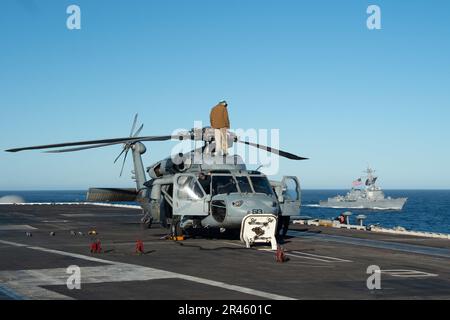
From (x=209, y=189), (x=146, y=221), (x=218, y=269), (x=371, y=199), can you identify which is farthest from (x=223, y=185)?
(x=371, y=199)

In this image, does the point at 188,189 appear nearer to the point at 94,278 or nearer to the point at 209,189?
the point at 209,189

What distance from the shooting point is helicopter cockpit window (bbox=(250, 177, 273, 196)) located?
81.7 feet

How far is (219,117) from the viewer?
25172 millimetres

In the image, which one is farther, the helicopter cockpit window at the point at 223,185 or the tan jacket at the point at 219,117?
the tan jacket at the point at 219,117

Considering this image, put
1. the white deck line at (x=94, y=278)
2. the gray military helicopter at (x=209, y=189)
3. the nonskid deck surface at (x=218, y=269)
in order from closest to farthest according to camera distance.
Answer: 1. the white deck line at (x=94, y=278)
2. the nonskid deck surface at (x=218, y=269)
3. the gray military helicopter at (x=209, y=189)

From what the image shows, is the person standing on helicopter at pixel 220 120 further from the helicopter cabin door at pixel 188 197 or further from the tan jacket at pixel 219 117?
the helicopter cabin door at pixel 188 197

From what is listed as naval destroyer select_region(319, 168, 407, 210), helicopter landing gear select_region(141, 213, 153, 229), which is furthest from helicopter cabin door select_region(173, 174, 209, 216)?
naval destroyer select_region(319, 168, 407, 210)

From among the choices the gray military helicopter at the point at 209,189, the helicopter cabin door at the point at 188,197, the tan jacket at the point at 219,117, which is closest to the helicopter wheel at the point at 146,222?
the gray military helicopter at the point at 209,189

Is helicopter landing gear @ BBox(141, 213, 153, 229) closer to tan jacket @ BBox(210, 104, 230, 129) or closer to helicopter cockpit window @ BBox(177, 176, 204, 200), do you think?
helicopter cockpit window @ BBox(177, 176, 204, 200)

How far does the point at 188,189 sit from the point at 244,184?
239cm

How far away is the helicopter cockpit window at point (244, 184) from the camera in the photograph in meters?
24.5

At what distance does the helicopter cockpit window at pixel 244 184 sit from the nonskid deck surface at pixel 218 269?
89.5 inches

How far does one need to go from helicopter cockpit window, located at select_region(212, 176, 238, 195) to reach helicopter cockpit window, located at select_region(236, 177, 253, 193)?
0.23m
